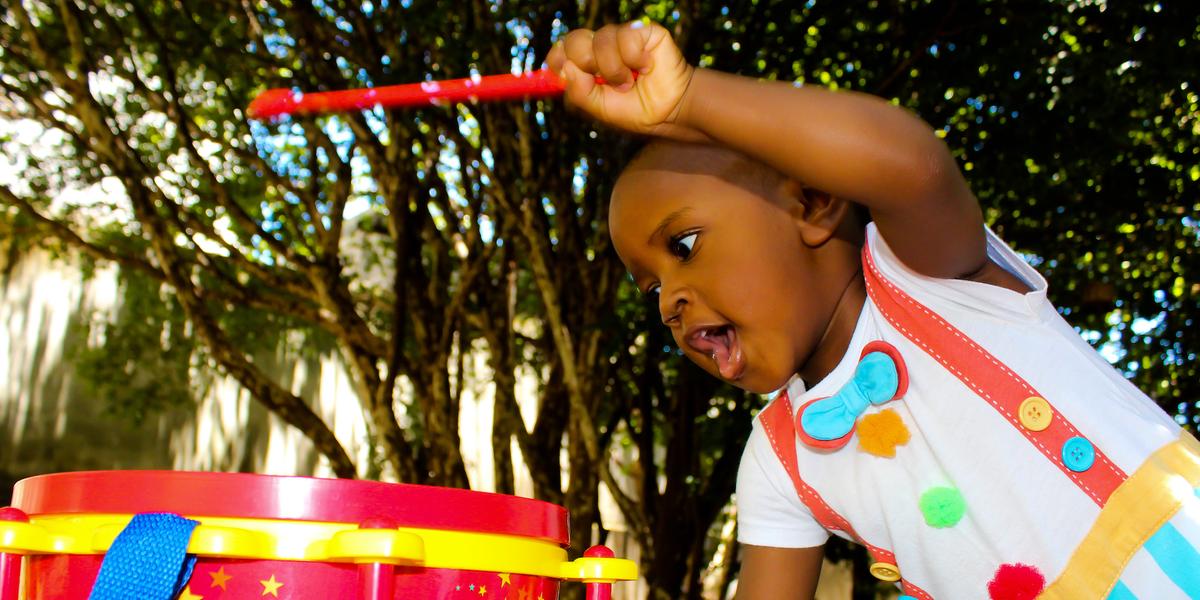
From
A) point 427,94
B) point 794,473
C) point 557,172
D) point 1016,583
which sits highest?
point 557,172

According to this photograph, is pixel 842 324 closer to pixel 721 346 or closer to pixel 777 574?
pixel 721 346

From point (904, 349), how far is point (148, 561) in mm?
922

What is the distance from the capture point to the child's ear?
4.46 ft

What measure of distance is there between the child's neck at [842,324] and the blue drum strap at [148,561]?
843 mm

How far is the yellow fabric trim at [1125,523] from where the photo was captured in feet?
4.02

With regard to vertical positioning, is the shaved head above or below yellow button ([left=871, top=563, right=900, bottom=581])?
above

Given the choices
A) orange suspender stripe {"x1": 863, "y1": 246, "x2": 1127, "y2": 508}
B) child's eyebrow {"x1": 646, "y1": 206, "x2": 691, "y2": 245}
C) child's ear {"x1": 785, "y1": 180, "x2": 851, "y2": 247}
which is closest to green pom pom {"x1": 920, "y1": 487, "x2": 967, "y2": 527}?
orange suspender stripe {"x1": 863, "y1": 246, "x2": 1127, "y2": 508}

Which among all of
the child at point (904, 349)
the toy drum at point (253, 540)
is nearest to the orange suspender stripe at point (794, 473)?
the child at point (904, 349)

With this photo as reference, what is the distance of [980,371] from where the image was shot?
131cm

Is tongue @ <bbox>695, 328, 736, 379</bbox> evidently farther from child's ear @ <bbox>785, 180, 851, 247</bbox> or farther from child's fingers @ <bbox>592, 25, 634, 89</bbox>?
child's fingers @ <bbox>592, 25, 634, 89</bbox>

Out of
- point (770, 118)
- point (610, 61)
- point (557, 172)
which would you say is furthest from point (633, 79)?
point (557, 172)

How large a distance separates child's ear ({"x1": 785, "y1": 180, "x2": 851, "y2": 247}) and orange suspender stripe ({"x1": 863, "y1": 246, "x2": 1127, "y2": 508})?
0.06 meters

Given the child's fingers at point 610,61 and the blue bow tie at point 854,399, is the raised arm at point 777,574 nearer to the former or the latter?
the blue bow tie at point 854,399

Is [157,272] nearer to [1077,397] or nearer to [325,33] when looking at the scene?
[325,33]
